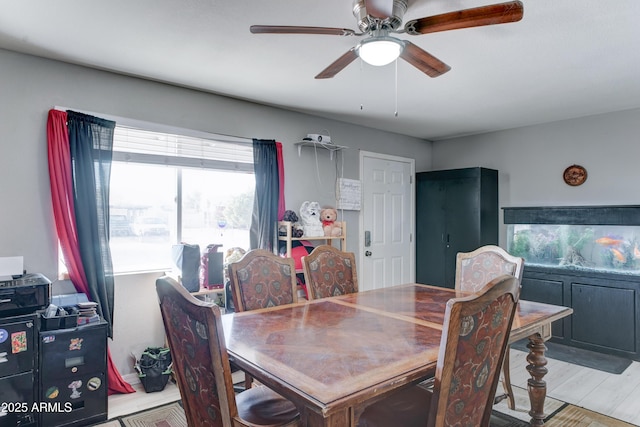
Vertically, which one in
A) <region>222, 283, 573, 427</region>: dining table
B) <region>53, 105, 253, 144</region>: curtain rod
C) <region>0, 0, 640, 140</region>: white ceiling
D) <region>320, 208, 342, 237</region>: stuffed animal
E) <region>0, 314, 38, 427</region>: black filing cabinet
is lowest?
<region>0, 314, 38, 427</region>: black filing cabinet

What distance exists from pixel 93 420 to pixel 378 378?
212 cm

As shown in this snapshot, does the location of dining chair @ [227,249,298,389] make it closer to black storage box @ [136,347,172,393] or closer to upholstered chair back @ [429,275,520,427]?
black storage box @ [136,347,172,393]

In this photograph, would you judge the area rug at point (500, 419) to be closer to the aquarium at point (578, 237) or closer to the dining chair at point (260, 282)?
the dining chair at point (260, 282)

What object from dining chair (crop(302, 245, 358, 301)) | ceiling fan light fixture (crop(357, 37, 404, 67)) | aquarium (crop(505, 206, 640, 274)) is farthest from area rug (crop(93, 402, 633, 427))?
ceiling fan light fixture (crop(357, 37, 404, 67))

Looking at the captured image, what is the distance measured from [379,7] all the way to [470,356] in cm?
132

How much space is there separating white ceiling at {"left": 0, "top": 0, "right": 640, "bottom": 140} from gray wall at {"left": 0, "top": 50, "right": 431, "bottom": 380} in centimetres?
12

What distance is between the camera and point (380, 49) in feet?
5.73

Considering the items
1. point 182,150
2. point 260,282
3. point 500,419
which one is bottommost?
point 500,419

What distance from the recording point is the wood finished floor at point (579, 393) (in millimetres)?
2600

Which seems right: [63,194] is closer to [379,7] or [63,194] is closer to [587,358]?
[379,7]

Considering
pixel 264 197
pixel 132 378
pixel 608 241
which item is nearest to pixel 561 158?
pixel 608 241

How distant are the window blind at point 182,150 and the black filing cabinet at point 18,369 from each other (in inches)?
51.4

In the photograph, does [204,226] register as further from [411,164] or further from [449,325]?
[411,164]

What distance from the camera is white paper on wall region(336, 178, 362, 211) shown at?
432 centimetres
